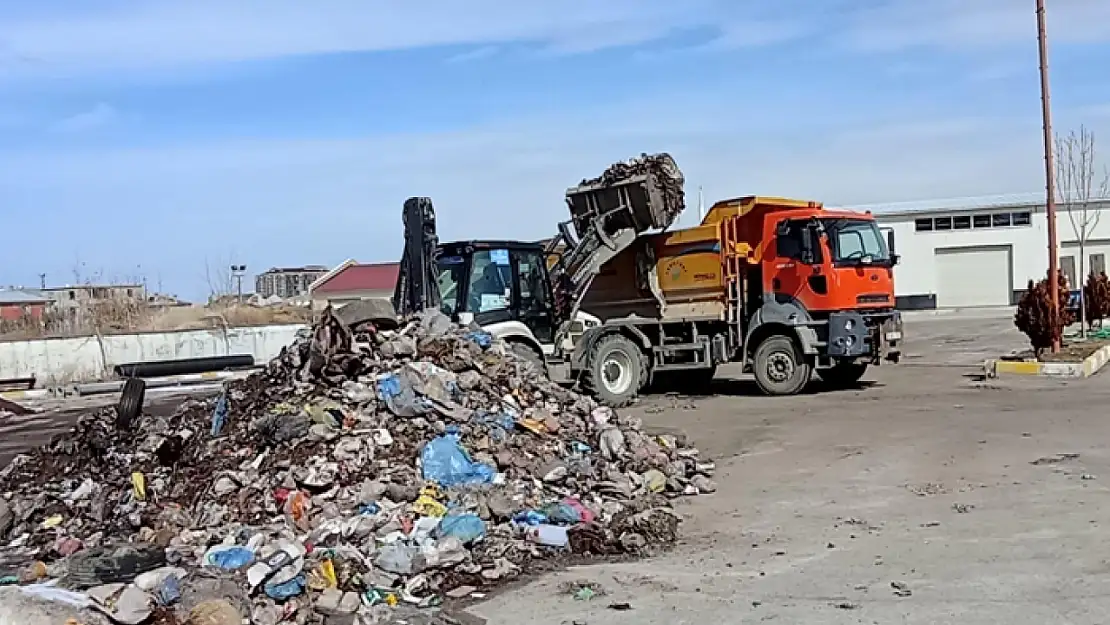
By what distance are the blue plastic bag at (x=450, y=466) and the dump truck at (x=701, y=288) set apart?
714 cm

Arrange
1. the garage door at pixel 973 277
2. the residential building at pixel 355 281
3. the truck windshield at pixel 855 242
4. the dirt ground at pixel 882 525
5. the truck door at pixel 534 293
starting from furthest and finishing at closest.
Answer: the residential building at pixel 355 281
the garage door at pixel 973 277
the truck windshield at pixel 855 242
the truck door at pixel 534 293
the dirt ground at pixel 882 525

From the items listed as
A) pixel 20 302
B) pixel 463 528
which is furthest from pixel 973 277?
pixel 20 302

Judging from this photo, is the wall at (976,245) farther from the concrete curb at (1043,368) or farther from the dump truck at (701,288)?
the dump truck at (701,288)

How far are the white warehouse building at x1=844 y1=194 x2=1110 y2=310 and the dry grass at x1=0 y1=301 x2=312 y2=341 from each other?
92.0ft

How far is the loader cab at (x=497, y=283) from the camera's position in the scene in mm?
16562

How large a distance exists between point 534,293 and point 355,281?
162 ft

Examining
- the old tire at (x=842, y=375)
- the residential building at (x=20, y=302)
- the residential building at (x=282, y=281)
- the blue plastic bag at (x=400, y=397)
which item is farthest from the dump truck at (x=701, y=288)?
the residential building at (x=282, y=281)

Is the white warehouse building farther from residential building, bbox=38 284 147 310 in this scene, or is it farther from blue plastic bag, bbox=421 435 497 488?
blue plastic bag, bbox=421 435 497 488

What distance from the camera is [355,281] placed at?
6525 cm

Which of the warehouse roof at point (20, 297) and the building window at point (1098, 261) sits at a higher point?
the warehouse roof at point (20, 297)

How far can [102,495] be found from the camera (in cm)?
1127

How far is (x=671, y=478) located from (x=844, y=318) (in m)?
7.52

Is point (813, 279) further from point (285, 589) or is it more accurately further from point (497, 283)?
point (285, 589)

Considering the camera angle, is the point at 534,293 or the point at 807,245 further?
the point at 807,245
